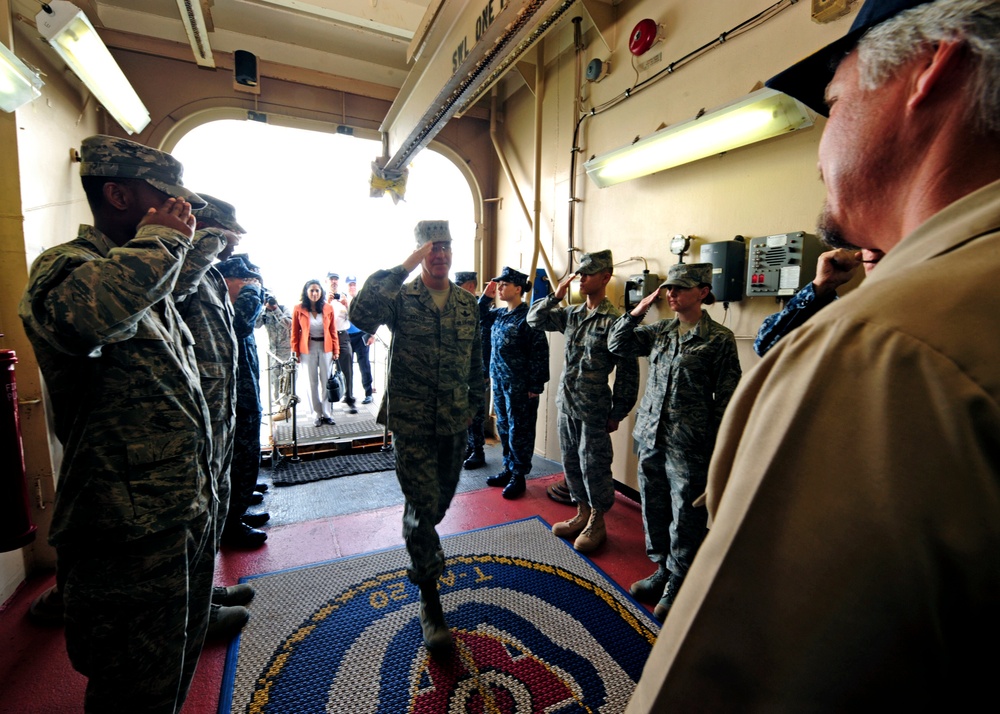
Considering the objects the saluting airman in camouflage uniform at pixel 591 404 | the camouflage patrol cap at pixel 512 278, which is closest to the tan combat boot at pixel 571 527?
the saluting airman in camouflage uniform at pixel 591 404

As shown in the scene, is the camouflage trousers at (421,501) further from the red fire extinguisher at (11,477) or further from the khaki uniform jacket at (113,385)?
the red fire extinguisher at (11,477)

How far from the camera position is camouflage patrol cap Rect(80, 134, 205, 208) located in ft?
4.07

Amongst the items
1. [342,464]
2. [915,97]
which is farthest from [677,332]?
[342,464]

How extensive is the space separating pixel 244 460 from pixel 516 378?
221 cm

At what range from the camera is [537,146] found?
13.8 feet

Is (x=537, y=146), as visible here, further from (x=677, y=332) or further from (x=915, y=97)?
(x=915, y=97)

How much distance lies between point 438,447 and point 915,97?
1959mm

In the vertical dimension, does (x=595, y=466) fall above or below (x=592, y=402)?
below

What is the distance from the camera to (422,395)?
2.04 m

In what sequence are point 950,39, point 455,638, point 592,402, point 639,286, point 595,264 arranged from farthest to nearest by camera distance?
point 639,286 < point 595,264 < point 592,402 < point 455,638 < point 950,39

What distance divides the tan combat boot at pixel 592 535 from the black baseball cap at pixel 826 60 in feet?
8.29

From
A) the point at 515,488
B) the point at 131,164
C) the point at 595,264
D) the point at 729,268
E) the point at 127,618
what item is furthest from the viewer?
the point at 515,488

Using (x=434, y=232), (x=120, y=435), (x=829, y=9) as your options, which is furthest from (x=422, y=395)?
(x=829, y=9)

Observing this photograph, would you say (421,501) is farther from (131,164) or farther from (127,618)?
(131,164)
